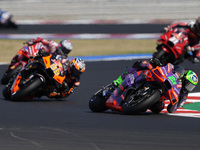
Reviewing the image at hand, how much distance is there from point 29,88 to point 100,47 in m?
14.0

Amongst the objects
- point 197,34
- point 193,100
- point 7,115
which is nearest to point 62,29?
point 197,34

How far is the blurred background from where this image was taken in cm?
3014

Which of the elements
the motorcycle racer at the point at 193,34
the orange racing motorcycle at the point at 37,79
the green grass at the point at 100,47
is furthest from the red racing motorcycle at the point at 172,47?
the green grass at the point at 100,47

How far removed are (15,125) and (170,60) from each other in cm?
901

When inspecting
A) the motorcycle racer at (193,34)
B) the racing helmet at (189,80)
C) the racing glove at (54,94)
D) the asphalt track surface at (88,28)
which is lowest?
the asphalt track surface at (88,28)

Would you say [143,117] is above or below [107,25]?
above

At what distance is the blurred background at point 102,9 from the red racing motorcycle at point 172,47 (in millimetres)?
13605

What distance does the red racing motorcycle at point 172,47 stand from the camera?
1603 cm

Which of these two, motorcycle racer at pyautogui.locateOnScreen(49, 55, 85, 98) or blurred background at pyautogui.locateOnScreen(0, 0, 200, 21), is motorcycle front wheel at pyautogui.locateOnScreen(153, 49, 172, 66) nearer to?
motorcycle racer at pyautogui.locateOnScreen(49, 55, 85, 98)

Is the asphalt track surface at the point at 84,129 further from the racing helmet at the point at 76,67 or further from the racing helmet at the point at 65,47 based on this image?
the racing helmet at the point at 65,47

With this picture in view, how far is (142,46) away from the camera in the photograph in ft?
81.4

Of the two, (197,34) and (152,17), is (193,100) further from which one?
(152,17)

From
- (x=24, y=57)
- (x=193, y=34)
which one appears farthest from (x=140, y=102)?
(x=193, y=34)

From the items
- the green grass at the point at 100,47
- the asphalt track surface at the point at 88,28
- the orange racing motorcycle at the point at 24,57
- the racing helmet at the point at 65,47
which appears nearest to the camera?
the racing helmet at the point at 65,47
